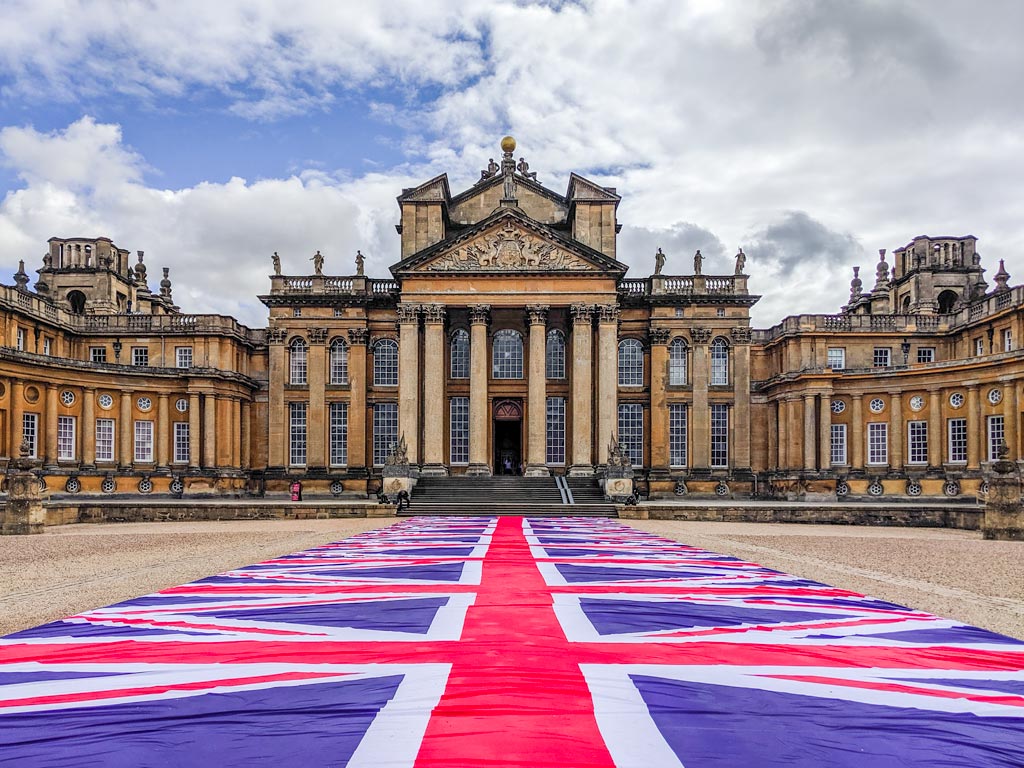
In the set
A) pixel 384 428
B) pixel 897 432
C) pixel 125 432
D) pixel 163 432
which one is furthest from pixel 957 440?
pixel 125 432

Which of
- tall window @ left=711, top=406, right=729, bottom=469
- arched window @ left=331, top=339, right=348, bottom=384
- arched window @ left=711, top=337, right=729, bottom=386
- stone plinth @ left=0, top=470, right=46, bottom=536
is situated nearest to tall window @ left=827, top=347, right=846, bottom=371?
arched window @ left=711, top=337, right=729, bottom=386

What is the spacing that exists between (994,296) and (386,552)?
36.7 m

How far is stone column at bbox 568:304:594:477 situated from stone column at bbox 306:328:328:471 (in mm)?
13138

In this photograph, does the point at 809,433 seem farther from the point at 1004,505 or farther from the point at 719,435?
the point at 1004,505

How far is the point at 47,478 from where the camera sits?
121ft

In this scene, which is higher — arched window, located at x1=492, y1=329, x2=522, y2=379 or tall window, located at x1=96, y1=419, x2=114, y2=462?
arched window, located at x1=492, y1=329, x2=522, y2=379

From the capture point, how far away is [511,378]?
1631 inches

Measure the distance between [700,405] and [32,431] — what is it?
3191 centimetres

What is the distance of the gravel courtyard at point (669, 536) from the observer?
10.3 meters

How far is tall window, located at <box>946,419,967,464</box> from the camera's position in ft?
125

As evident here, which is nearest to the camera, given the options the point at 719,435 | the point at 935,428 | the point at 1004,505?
the point at 1004,505

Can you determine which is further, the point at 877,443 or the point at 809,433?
the point at 877,443

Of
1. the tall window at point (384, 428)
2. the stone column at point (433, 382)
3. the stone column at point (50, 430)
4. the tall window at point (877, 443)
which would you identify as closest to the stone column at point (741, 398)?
the tall window at point (877, 443)

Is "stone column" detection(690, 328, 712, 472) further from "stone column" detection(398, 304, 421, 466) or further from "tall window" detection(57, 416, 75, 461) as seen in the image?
"tall window" detection(57, 416, 75, 461)
